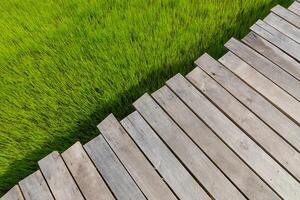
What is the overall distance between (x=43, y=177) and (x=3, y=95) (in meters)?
0.90

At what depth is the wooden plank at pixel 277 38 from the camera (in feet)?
8.24

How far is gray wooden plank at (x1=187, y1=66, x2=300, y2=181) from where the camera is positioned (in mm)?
1943

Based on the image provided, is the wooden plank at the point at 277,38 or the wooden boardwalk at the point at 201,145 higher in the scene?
the wooden plank at the point at 277,38

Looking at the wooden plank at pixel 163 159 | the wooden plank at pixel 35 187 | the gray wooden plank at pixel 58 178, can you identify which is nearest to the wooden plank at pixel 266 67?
the wooden plank at pixel 163 159

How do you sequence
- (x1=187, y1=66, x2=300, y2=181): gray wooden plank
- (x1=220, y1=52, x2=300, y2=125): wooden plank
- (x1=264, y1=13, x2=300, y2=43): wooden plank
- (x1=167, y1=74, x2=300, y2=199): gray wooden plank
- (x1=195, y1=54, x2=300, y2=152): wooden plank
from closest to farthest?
(x1=167, y1=74, x2=300, y2=199): gray wooden plank
(x1=187, y1=66, x2=300, y2=181): gray wooden plank
(x1=195, y1=54, x2=300, y2=152): wooden plank
(x1=220, y1=52, x2=300, y2=125): wooden plank
(x1=264, y1=13, x2=300, y2=43): wooden plank

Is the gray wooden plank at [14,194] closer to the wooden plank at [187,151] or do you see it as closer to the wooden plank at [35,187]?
the wooden plank at [35,187]

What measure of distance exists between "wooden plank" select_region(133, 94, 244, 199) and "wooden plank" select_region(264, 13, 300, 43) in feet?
4.04

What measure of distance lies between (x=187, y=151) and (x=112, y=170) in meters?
0.48

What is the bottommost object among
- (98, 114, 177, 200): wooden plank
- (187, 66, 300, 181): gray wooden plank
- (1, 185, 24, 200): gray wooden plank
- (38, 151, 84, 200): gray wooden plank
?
(1, 185, 24, 200): gray wooden plank

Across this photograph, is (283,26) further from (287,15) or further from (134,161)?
(134,161)

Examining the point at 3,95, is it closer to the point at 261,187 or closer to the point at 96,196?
the point at 96,196

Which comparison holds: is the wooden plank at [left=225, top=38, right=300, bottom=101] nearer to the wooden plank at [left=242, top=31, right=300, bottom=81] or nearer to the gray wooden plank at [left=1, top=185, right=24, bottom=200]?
the wooden plank at [left=242, top=31, right=300, bottom=81]

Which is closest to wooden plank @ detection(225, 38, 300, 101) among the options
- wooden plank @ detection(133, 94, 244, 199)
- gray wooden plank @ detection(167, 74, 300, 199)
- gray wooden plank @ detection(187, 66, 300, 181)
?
gray wooden plank @ detection(187, 66, 300, 181)

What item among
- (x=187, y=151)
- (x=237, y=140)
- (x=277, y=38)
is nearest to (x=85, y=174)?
(x=187, y=151)
